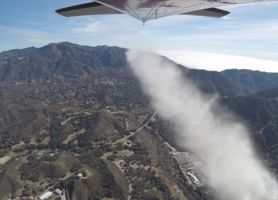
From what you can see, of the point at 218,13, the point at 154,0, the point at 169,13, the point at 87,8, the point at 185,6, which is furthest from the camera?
the point at 218,13

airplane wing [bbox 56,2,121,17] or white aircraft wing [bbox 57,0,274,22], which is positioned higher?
airplane wing [bbox 56,2,121,17]

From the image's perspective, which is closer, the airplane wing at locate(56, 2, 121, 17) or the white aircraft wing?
the white aircraft wing

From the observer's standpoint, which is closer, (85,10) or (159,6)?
(159,6)

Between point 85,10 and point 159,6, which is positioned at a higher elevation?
point 85,10

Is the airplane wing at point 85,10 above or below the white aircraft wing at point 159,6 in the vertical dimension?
above

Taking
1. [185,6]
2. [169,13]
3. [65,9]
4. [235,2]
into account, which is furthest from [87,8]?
[235,2]

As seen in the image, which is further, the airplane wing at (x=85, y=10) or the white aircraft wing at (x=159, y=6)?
the airplane wing at (x=85, y=10)

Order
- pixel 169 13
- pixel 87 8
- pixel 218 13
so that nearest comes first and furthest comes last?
pixel 169 13, pixel 87 8, pixel 218 13

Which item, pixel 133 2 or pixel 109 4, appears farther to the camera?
pixel 109 4

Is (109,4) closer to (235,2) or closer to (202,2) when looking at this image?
(202,2)
